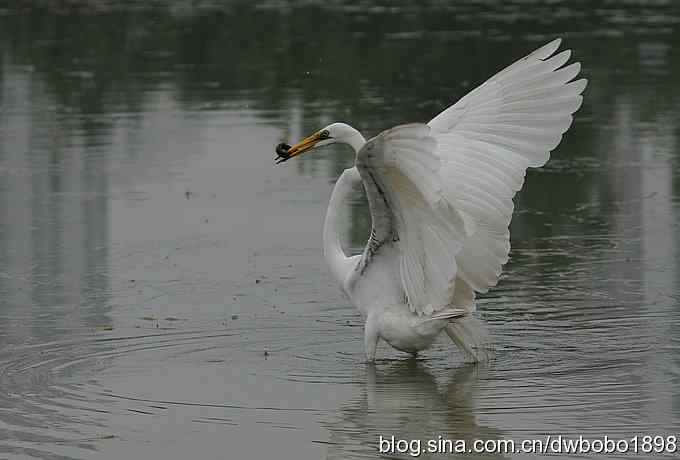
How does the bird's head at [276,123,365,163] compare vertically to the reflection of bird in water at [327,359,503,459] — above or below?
above

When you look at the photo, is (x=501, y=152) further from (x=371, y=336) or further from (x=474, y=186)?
(x=371, y=336)

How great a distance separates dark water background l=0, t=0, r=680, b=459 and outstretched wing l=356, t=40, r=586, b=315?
0.61 meters

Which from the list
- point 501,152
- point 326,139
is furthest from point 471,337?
point 326,139

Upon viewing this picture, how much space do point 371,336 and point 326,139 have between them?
1.32 meters

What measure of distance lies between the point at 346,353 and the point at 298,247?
12.0ft

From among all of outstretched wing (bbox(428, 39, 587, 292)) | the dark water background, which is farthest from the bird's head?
the dark water background

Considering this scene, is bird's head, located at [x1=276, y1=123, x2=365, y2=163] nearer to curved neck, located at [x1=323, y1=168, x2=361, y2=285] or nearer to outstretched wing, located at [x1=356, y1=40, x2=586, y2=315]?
curved neck, located at [x1=323, y1=168, x2=361, y2=285]

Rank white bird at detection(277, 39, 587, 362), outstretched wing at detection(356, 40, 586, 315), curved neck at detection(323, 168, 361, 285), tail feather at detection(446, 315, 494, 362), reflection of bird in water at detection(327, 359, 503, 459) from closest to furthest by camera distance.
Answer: reflection of bird in water at detection(327, 359, 503, 459) < outstretched wing at detection(356, 40, 586, 315) < white bird at detection(277, 39, 587, 362) < tail feather at detection(446, 315, 494, 362) < curved neck at detection(323, 168, 361, 285)

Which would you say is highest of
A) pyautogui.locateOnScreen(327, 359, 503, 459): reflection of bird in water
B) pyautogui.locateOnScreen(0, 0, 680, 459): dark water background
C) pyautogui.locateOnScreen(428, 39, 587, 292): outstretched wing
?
pyautogui.locateOnScreen(428, 39, 587, 292): outstretched wing

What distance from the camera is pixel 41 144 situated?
20.0 meters

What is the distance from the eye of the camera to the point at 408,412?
30.5ft

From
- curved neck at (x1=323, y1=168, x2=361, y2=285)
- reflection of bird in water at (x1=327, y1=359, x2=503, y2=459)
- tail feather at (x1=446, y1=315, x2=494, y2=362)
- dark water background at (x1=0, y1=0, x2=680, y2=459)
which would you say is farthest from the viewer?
curved neck at (x1=323, y1=168, x2=361, y2=285)

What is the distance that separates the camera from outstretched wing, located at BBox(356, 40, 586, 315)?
9594mm

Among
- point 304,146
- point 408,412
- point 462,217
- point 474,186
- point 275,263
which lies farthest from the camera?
point 275,263
